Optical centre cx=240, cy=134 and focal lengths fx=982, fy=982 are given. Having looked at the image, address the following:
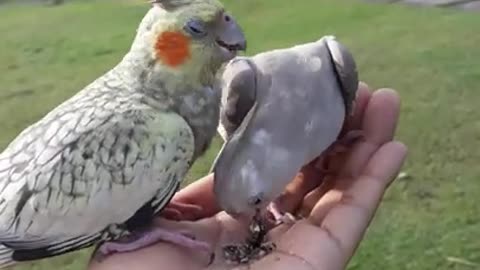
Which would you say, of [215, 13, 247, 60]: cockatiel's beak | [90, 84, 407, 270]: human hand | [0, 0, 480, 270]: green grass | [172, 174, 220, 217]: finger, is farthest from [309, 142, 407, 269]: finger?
[0, 0, 480, 270]: green grass

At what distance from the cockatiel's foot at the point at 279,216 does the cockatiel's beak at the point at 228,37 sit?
0.90 ft

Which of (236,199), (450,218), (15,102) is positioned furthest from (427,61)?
(236,199)

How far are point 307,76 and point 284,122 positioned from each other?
82mm

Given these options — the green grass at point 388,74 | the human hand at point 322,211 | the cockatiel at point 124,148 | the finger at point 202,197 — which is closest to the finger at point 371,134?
the human hand at point 322,211

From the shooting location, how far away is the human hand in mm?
1346

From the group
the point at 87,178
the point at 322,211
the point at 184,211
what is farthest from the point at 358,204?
the point at 87,178

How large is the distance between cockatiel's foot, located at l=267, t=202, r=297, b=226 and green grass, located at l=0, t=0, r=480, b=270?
27.3 inches

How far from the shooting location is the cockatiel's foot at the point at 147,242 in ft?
4.31

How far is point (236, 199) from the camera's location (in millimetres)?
1358

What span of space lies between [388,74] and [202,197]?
5.97ft

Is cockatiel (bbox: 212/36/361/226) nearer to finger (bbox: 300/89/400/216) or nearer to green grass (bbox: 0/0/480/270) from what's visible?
finger (bbox: 300/89/400/216)

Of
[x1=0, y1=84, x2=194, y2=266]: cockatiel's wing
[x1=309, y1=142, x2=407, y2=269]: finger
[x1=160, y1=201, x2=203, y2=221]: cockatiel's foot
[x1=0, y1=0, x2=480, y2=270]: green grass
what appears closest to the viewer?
[x1=0, y1=84, x2=194, y2=266]: cockatiel's wing

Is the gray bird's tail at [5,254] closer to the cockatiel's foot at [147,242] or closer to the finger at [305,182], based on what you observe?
the cockatiel's foot at [147,242]

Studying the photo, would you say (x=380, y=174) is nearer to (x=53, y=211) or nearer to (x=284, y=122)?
(x=284, y=122)
